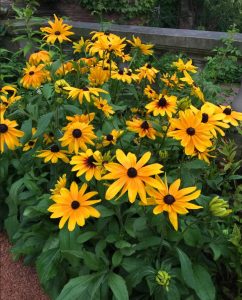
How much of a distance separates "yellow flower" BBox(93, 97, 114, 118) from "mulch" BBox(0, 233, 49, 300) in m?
0.91

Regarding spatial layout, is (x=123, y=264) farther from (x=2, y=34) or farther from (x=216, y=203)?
(x=2, y=34)

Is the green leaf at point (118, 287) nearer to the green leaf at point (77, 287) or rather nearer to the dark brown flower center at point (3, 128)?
the green leaf at point (77, 287)

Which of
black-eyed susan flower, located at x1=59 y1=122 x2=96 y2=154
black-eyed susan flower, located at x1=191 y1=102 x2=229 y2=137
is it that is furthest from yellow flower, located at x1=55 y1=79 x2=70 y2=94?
black-eyed susan flower, located at x1=191 y1=102 x2=229 y2=137

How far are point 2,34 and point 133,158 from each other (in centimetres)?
303

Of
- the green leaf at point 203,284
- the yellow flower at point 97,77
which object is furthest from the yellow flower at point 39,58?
the green leaf at point 203,284

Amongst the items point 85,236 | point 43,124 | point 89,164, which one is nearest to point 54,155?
point 43,124

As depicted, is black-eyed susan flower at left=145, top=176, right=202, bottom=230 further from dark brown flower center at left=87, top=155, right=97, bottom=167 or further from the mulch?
the mulch

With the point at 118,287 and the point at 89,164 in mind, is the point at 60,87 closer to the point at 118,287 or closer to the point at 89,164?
the point at 89,164

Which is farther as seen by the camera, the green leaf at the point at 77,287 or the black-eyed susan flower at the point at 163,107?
the black-eyed susan flower at the point at 163,107

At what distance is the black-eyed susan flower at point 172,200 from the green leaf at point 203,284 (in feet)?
1.23

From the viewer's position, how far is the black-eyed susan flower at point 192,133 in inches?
50.1

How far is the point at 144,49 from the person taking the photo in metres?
2.21

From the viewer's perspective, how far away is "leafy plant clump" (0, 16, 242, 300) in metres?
1.28

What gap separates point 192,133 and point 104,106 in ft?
2.00
